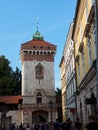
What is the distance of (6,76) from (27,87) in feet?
26.4

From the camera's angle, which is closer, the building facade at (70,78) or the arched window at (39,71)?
the building facade at (70,78)

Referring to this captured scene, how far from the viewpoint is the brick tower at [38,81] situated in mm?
57500

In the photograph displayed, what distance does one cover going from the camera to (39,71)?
60750 mm

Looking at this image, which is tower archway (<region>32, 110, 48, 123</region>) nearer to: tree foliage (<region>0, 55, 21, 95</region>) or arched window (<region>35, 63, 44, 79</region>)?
arched window (<region>35, 63, 44, 79</region>)

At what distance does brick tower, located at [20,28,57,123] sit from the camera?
5750 cm

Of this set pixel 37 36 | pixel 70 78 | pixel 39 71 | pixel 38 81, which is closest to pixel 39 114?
pixel 38 81

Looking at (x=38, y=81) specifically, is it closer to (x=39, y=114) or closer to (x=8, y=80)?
(x=39, y=114)

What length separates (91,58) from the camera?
70.0 ft

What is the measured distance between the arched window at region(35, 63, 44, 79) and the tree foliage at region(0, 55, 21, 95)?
21.6 ft

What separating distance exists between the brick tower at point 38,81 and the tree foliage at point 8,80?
4953mm

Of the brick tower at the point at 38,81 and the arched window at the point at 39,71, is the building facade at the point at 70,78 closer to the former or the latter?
the brick tower at the point at 38,81

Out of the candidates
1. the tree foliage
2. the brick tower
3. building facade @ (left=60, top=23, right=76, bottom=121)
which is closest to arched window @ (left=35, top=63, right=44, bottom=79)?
the brick tower

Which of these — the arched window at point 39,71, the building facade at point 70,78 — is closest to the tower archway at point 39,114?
the arched window at point 39,71

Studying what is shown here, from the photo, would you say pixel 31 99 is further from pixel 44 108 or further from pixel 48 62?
pixel 48 62
